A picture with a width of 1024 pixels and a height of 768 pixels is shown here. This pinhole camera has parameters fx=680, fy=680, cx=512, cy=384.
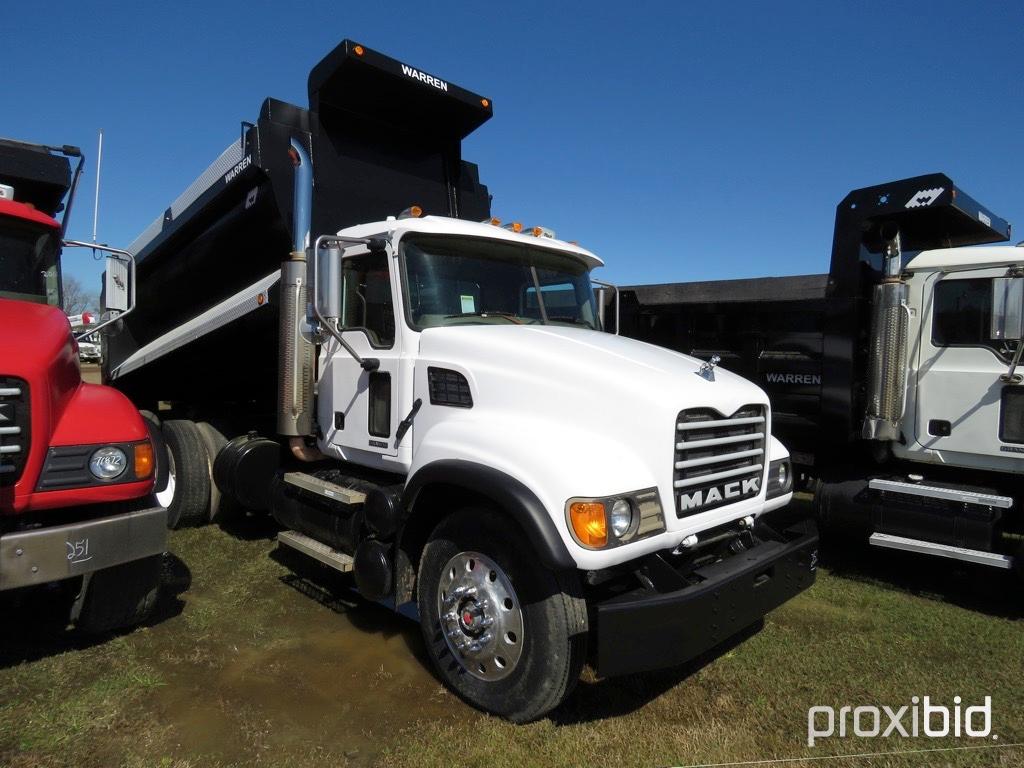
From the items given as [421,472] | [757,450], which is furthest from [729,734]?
[421,472]

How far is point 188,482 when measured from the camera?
21.2 ft

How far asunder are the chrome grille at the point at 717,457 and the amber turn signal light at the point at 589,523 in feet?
1.63

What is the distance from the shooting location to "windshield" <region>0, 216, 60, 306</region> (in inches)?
182

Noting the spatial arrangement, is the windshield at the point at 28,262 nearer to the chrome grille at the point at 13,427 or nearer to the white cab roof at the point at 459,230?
the chrome grille at the point at 13,427

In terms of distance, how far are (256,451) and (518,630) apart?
3356 millimetres

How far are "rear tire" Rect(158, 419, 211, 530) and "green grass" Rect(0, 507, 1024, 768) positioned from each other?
1405mm

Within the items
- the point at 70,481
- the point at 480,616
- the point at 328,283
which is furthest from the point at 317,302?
the point at 480,616

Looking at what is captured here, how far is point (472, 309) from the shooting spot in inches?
167

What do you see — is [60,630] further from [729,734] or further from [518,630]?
[729,734]

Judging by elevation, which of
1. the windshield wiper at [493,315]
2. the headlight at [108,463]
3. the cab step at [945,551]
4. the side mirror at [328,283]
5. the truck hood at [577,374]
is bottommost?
the cab step at [945,551]

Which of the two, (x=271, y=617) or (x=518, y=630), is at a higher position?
(x=518, y=630)

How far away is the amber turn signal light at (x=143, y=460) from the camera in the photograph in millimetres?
3902

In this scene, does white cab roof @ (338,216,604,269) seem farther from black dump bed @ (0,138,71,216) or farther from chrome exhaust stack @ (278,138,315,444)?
black dump bed @ (0,138,71,216)

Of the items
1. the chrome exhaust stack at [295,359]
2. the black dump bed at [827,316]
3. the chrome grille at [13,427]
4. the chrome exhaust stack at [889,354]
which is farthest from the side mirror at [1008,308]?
the chrome grille at [13,427]
